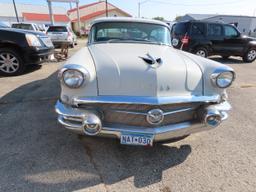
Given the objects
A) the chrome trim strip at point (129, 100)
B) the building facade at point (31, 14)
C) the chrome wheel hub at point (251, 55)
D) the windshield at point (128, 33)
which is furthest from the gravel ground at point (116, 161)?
the building facade at point (31, 14)

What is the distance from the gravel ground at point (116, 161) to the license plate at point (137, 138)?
406mm

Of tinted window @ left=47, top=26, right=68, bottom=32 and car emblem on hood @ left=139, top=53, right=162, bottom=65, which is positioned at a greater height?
tinted window @ left=47, top=26, right=68, bottom=32

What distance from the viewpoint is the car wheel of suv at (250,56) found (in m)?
10.1

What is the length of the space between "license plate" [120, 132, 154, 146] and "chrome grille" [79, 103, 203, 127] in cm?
11

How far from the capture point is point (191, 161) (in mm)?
2506

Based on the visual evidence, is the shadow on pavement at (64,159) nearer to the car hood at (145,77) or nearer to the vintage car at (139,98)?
the vintage car at (139,98)

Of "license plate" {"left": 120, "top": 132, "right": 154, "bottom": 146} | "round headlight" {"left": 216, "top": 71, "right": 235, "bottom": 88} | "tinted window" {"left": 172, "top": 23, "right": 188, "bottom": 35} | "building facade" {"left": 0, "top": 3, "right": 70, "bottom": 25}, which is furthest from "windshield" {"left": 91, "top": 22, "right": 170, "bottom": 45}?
"building facade" {"left": 0, "top": 3, "right": 70, "bottom": 25}

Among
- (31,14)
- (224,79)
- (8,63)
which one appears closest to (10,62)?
(8,63)

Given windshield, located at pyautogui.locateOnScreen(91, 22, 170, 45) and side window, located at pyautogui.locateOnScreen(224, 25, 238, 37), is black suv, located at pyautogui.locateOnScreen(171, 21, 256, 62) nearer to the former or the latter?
side window, located at pyautogui.locateOnScreen(224, 25, 238, 37)

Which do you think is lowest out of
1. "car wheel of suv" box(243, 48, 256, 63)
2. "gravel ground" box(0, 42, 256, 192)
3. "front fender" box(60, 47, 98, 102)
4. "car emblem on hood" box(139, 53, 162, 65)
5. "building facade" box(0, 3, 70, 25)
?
"gravel ground" box(0, 42, 256, 192)

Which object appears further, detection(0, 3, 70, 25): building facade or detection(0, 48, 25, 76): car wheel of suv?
detection(0, 3, 70, 25): building facade

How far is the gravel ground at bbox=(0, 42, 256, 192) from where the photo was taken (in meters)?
2.12

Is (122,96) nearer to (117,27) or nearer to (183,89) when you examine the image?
(183,89)

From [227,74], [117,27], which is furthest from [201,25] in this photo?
[227,74]
